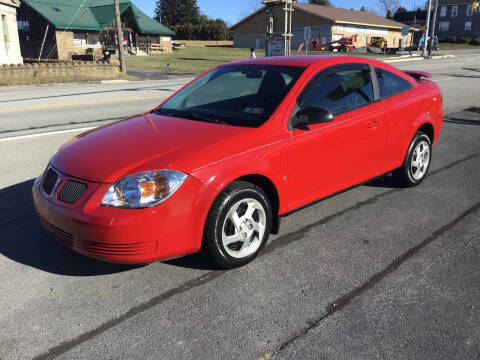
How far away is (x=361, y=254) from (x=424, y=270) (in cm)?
51

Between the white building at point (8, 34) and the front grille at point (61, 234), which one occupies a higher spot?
the white building at point (8, 34)

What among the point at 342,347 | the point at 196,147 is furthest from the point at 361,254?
the point at 196,147

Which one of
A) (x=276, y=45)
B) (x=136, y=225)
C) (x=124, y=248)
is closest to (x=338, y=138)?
(x=136, y=225)

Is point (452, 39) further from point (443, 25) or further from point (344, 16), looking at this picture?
point (344, 16)

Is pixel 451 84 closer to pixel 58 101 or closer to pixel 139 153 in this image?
pixel 58 101

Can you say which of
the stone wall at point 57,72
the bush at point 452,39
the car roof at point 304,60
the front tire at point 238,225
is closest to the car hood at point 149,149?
the front tire at point 238,225

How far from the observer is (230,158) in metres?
3.24

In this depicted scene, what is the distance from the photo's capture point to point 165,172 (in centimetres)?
303

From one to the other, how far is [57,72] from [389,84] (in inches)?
856

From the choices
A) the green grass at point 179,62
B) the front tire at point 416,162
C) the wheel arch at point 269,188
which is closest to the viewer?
the wheel arch at point 269,188

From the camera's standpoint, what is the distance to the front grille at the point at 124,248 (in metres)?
2.95

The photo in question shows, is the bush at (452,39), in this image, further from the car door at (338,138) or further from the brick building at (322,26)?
the car door at (338,138)

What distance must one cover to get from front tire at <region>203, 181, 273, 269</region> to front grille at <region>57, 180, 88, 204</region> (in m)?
0.93

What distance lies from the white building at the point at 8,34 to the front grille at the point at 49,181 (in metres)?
28.4
